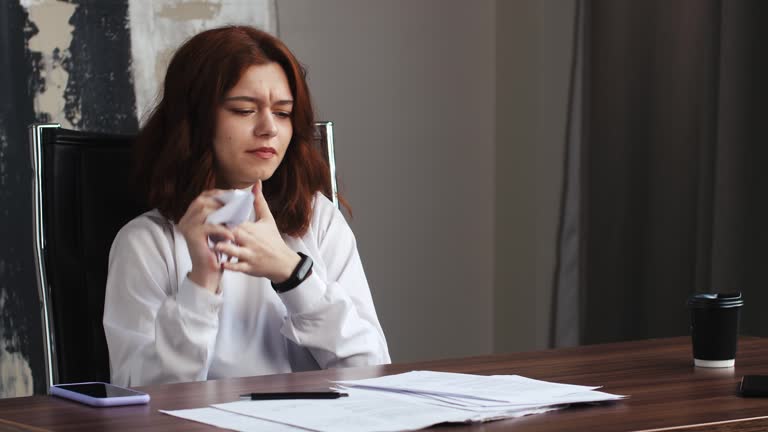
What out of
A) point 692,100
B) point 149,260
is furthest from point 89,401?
point 692,100

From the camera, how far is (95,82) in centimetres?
290

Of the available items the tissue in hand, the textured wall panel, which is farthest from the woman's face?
the textured wall panel

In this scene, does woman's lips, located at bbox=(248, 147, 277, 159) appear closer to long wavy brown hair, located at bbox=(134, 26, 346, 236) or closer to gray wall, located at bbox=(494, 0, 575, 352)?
long wavy brown hair, located at bbox=(134, 26, 346, 236)

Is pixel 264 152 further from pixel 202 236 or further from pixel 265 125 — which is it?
pixel 202 236

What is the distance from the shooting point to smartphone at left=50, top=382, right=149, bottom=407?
117cm

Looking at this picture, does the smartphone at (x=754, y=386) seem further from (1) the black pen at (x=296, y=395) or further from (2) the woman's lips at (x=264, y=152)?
(2) the woman's lips at (x=264, y=152)

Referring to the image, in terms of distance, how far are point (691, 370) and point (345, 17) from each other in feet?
7.26

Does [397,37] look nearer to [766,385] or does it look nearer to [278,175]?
[278,175]

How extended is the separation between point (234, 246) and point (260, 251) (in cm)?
4

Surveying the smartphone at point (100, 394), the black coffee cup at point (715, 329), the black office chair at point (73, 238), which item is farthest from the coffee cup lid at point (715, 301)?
the black office chair at point (73, 238)

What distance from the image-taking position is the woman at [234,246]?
1.66 m

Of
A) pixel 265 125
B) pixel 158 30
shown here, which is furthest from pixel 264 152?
pixel 158 30

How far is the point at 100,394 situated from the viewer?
3.95 feet

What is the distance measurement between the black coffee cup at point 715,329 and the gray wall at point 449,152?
81.3 inches
